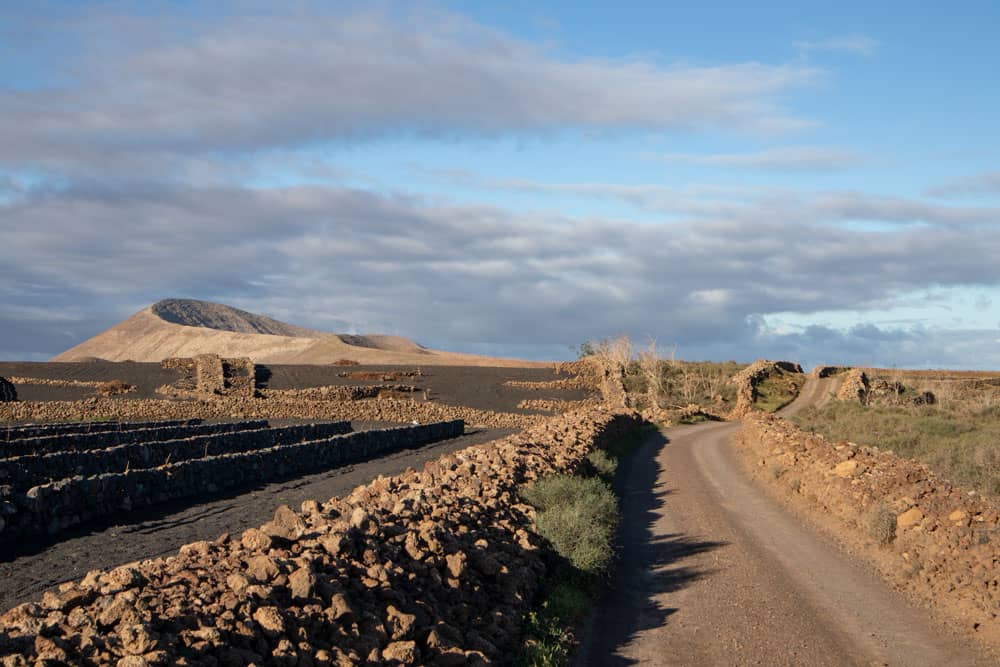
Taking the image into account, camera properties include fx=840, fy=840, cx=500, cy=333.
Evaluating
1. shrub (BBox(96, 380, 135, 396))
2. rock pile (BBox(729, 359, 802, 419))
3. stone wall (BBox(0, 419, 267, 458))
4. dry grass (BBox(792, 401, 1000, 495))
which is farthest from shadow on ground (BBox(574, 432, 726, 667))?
shrub (BBox(96, 380, 135, 396))

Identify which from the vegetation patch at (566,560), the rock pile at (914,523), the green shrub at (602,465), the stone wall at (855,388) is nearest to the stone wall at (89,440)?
the green shrub at (602,465)

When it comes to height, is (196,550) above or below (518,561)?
above

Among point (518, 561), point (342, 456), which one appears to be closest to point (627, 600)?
point (518, 561)

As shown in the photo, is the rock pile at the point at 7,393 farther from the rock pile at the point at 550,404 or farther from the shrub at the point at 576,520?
the shrub at the point at 576,520

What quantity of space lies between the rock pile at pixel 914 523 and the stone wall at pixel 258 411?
27385 millimetres

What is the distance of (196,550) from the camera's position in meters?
7.92

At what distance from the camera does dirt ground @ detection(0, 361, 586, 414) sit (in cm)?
5541

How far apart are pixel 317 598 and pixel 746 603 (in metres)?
6.13

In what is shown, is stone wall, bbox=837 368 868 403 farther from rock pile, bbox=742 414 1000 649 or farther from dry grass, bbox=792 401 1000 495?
rock pile, bbox=742 414 1000 649

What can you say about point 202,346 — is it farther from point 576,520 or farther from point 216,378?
point 576,520

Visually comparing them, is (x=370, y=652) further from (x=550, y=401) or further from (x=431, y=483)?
(x=550, y=401)

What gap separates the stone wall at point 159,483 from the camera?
14023 mm

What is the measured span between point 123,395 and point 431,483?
49.1 meters

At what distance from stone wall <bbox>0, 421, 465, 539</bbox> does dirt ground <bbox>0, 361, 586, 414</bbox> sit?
25.3 metres
